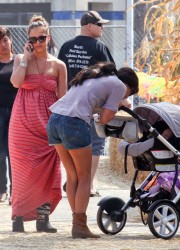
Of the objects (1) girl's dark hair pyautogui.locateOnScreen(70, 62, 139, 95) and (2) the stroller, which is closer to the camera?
(1) girl's dark hair pyautogui.locateOnScreen(70, 62, 139, 95)

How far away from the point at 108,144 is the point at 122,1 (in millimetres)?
16068

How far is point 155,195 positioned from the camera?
8.63 m

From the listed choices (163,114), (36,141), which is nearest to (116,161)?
(36,141)

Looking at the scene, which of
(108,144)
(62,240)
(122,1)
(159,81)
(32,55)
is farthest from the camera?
(122,1)

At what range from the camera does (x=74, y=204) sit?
27.8ft

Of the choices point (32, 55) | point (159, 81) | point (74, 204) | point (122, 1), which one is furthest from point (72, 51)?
point (122, 1)

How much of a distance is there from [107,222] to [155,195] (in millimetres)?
458

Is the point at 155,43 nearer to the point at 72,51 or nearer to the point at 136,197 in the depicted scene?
the point at 72,51

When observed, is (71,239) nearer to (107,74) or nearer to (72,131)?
(72,131)

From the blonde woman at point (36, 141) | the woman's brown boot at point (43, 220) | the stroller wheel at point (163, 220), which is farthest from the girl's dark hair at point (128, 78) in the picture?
the woman's brown boot at point (43, 220)

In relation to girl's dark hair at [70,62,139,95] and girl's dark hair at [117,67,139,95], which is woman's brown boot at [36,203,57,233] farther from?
girl's dark hair at [117,67,139,95]

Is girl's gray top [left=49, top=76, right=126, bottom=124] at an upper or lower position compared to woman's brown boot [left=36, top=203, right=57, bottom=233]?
upper

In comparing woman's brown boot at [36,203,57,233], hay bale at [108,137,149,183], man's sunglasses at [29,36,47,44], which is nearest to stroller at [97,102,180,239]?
woman's brown boot at [36,203,57,233]

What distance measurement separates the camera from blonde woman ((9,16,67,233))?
8.91 meters
